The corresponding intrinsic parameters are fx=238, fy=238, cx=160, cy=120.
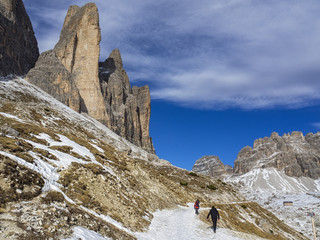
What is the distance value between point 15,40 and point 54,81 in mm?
20217

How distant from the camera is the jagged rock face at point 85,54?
116m

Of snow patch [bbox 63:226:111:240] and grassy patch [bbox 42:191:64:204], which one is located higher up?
grassy patch [bbox 42:191:64:204]

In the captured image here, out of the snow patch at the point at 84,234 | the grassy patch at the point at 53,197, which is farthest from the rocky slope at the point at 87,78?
the snow patch at the point at 84,234

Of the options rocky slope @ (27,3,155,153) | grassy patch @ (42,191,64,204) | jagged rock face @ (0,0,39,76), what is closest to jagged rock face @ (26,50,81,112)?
rocky slope @ (27,3,155,153)

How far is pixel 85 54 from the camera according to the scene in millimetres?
122062

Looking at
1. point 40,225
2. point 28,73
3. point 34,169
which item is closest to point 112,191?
point 34,169

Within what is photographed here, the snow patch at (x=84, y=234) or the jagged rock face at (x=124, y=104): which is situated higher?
the jagged rock face at (x=124, y=104)

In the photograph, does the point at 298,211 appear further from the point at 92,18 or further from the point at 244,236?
the point at 92,18

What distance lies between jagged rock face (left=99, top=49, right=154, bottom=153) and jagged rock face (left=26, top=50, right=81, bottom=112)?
2445 cm

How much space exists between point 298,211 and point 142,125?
108 meters

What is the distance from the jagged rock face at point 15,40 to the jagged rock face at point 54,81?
16.6 feet

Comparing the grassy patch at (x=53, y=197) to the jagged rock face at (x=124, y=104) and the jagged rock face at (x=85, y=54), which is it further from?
the jagged rock face at (x=124, y=104)

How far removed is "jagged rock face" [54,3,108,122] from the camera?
116m

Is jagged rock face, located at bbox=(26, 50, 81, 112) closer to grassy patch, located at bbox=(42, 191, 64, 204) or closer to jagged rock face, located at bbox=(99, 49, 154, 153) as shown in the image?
jagged rock face, located at bbox=(99, 49, 154, 153)
